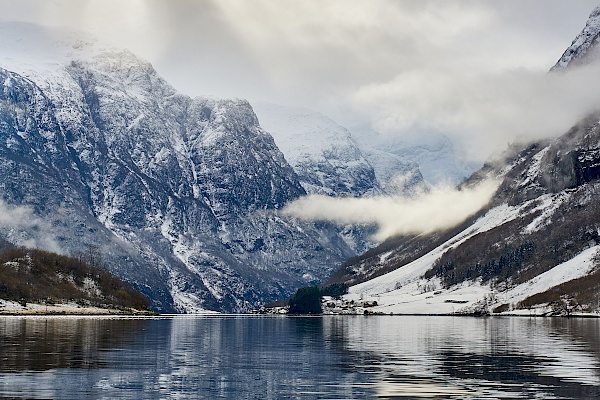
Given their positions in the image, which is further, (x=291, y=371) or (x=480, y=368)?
(x=480, y=368)

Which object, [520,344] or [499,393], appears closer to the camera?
[499,393]

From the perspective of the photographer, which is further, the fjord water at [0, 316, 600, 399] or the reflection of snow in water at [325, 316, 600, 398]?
the reflection of snow in water at [325, 316, 600, 398]

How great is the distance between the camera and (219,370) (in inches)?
4254

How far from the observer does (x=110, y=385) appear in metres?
89.0

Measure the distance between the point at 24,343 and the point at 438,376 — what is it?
74.3m

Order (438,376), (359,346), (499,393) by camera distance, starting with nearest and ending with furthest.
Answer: (499,393)
(438,376)
(359,346)

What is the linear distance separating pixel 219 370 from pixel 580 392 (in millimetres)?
41541

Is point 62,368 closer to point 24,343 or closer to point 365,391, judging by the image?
point 365,391

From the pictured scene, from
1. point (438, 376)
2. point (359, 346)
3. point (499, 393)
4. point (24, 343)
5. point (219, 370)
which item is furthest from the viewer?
point (359, 346)

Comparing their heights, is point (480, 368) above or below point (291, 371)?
above

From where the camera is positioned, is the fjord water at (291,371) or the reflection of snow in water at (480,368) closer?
the fjord water at (291,371)

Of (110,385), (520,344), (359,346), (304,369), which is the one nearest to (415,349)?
(359,346)

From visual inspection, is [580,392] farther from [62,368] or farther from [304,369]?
[62,368]

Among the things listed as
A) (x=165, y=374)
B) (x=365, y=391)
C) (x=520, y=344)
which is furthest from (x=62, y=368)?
(x=520, y=344)
